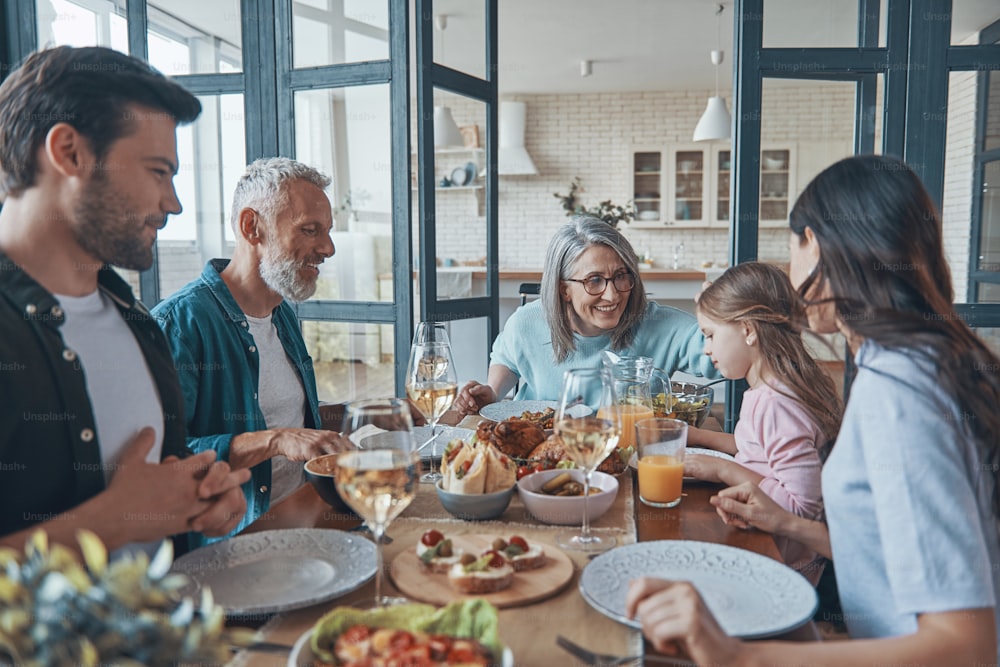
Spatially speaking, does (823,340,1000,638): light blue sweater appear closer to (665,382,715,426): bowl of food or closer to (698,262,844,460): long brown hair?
(698,262,844,460): long brown hair

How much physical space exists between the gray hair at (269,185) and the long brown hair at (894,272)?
4.55 feet

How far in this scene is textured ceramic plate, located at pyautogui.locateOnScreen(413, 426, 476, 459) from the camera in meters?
1.58

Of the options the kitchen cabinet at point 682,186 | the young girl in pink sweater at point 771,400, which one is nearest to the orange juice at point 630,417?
the young girl in pink sweater at point 771,400

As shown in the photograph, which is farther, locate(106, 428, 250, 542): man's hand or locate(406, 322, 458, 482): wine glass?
locate(406, 322, 458, 482): wine glass

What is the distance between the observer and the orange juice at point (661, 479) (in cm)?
131

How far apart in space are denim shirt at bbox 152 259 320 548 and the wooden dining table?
50cm

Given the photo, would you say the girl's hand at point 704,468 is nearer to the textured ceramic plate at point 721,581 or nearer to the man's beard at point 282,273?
the textured ceramic plate at point 721,581

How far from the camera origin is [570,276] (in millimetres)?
2365

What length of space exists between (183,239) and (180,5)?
986mm

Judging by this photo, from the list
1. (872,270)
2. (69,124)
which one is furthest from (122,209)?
(872,270)

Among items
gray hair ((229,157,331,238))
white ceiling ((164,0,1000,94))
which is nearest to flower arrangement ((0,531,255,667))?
gray hair ((229,157,331,238))

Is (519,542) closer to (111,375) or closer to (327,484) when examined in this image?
(327,484)

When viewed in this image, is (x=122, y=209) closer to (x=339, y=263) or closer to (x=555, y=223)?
(x=339, y=263)

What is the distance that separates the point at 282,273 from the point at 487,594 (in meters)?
1.32
